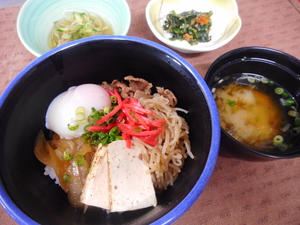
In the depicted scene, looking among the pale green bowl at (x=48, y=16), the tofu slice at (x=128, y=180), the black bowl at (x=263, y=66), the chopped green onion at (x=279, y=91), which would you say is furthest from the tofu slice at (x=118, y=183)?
the chopped green onion at (x=279, y=91)

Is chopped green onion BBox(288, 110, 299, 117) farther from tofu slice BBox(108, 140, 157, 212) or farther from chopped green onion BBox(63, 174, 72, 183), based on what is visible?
chopped green onion BBox(63, 174, 72, 183)

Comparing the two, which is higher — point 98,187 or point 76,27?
point 76,27

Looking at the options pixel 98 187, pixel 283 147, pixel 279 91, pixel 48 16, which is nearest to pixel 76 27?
pixel 48 16

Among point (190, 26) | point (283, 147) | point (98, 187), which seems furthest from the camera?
point (190, 26)

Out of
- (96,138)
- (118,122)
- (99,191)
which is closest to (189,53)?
(118,122)

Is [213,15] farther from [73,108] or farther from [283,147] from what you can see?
Result: [73,108]

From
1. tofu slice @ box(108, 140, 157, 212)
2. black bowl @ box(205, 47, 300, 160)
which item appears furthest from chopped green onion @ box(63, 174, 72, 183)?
black bowl @ box(205, 47, 300, 160)

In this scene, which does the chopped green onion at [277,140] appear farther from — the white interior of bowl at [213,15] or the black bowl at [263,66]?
the white interior of bowl at [213,15]
